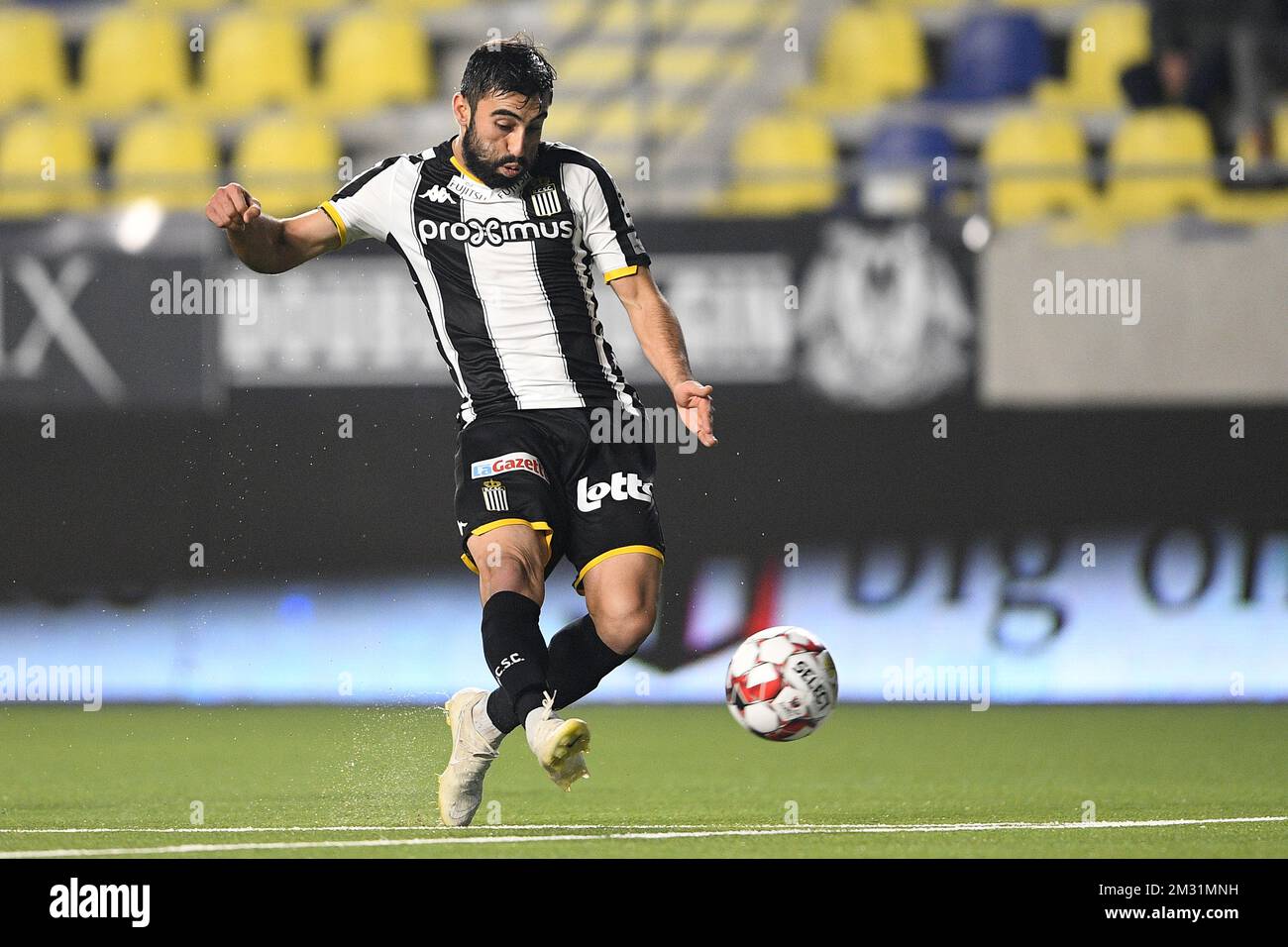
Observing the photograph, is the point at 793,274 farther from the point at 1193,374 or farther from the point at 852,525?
the point at 1193,374

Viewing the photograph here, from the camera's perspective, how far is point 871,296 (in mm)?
9711

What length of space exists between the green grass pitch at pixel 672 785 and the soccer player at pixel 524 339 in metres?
0.57

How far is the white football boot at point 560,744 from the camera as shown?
→ 496 cm

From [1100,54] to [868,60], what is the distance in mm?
1491

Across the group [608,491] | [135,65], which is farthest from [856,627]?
[135,65]

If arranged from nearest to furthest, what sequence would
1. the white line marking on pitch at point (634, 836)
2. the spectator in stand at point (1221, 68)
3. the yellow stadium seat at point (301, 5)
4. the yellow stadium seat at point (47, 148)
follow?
the white line marking on pitch at point (634, 836) < the spectator in stand at point (1221, 68) < the yellow stadium seat at point (47, 148) < the yellow stadium seat at point (301, 5)

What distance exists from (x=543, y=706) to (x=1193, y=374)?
17.8ft

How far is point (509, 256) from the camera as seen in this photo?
6.06 metres

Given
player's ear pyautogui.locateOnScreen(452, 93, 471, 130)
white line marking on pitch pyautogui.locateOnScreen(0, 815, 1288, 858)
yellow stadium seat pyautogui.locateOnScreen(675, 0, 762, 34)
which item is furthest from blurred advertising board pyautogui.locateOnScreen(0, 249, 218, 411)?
white line marking on pitch pyautogui.locateOnScreen(0, 815, 1288, 858)

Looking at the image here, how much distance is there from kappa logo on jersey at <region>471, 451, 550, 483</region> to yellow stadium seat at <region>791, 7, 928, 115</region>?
6.69 m

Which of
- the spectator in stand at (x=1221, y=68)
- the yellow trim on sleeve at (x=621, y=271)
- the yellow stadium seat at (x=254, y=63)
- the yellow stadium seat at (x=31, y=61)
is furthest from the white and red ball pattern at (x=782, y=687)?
the yellow stadium seat at (x=31, y=61)

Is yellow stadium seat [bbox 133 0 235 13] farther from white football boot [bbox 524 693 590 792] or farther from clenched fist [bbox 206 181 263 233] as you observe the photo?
white football boot [bbox 524 693 590 792]

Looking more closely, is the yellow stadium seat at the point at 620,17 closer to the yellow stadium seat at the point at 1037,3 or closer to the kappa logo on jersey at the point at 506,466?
the yellow stadium seat at the point at 1037,3

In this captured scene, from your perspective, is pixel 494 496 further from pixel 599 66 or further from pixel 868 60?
pixel 868 60
